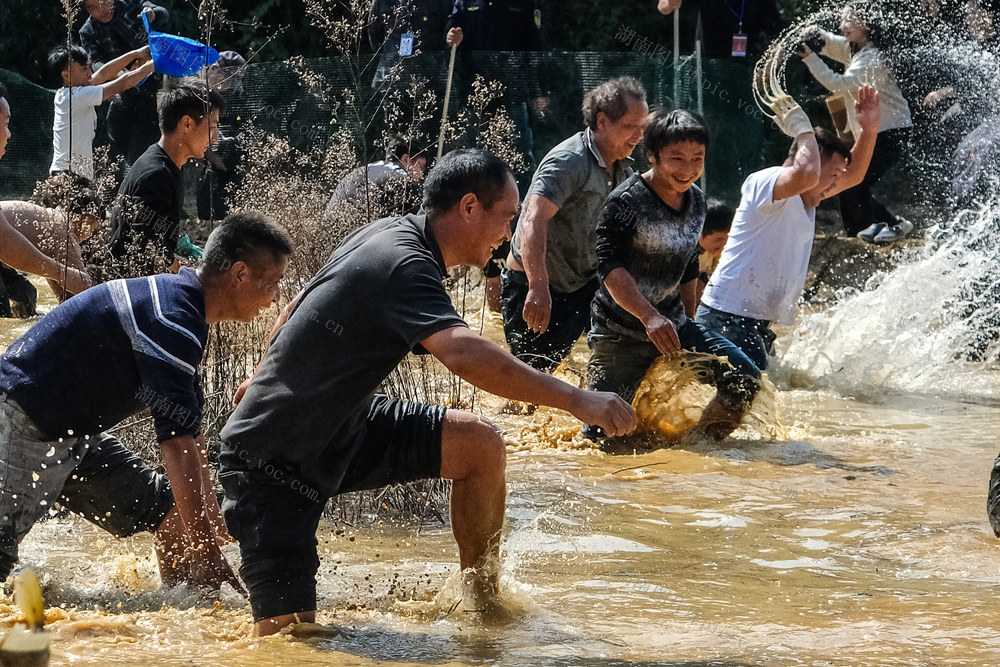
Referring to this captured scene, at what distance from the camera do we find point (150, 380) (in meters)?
3.79

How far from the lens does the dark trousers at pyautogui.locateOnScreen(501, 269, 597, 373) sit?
7453mm

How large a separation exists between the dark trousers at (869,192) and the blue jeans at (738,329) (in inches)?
168

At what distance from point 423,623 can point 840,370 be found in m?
5.18

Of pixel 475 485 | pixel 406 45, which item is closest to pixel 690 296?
pixel 406 45

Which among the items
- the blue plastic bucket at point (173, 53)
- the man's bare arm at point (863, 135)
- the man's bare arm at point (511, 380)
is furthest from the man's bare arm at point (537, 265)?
the blue plastic bucket at point (173, 53)

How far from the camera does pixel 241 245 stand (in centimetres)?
403

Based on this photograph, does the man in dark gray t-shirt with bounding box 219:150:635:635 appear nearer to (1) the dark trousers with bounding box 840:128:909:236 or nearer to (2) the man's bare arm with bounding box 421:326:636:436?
(2) the man's bare arm with bounding box 421:326:636:436

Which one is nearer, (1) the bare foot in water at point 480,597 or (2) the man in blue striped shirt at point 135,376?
(2) the man in blue striped shirt at point 135,376

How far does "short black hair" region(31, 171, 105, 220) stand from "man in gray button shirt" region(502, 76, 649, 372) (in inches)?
88.7

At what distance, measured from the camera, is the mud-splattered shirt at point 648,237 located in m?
6.38

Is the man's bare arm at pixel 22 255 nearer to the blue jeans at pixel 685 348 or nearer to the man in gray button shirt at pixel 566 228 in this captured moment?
the man in gray button shirt at pixel 566 228

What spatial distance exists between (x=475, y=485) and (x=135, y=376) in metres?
1.12

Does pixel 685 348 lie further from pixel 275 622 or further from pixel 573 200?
pixel 275 622

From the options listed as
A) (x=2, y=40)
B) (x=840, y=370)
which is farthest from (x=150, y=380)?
(x=2, y=40)
